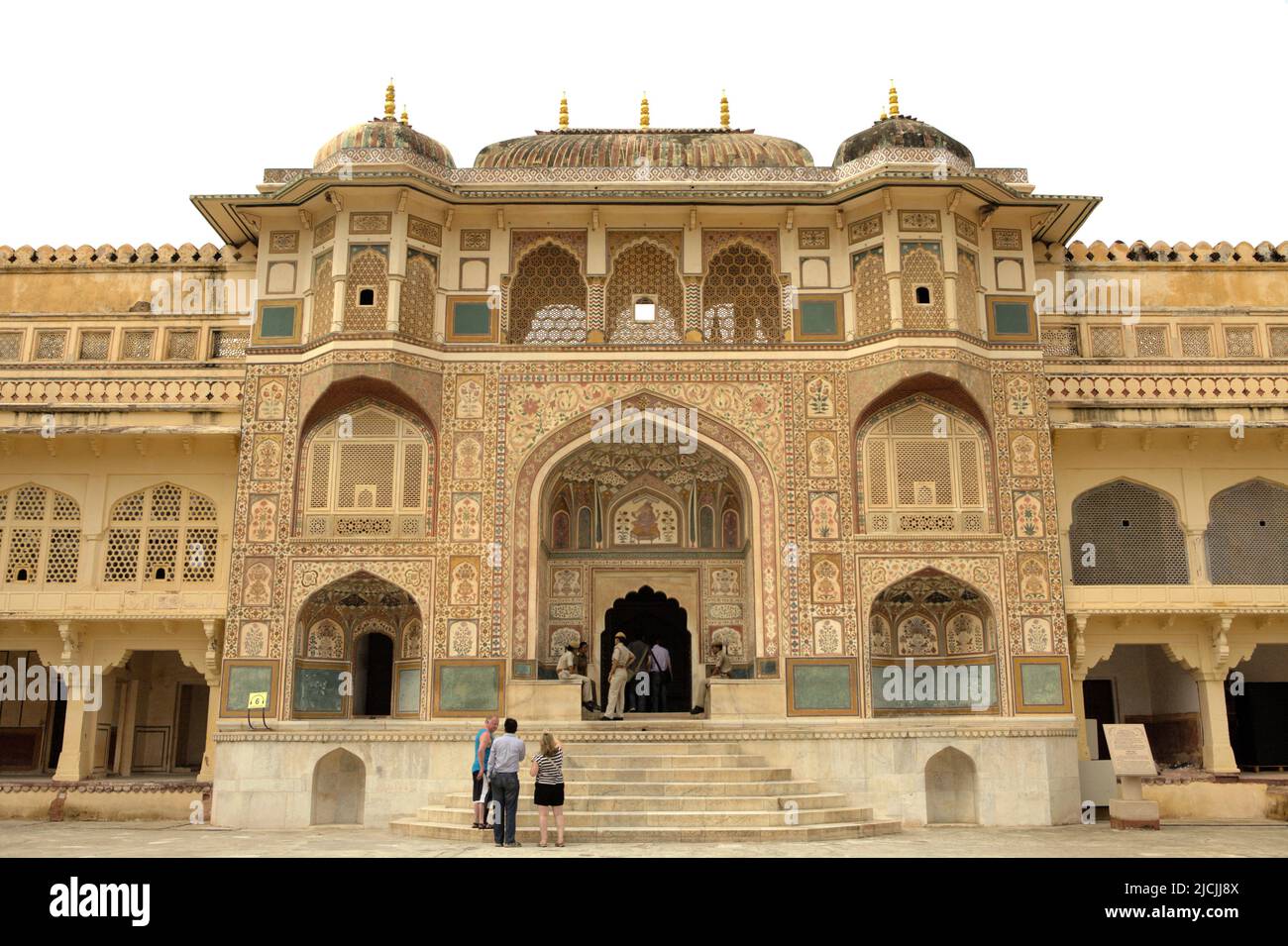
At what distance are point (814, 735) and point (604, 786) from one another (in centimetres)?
326

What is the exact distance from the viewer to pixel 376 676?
59.8 feet

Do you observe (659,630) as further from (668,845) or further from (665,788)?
(668,845)

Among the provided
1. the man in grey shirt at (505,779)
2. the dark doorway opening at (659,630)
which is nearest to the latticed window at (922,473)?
the dark doorway opening at (659,630)

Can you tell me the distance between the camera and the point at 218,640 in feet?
56.5

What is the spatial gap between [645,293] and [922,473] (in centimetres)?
484

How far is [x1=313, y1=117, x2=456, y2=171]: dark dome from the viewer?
17.3m

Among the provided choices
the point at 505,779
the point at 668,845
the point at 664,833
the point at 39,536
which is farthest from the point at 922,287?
the point at 39,536

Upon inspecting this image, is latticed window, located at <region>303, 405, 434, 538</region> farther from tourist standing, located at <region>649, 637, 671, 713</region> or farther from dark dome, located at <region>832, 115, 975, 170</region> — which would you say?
dark dome, located at <region>832, 115, 975, 170</region>

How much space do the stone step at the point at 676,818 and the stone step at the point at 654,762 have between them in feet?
3.79

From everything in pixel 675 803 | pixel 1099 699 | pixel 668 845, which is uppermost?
pixel 1099 699

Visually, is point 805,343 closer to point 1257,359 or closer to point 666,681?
point 666,681

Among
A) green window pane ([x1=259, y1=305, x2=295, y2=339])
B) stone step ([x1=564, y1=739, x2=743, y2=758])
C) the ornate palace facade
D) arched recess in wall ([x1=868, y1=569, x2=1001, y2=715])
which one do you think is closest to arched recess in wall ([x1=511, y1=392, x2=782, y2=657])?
the ornate palace facade

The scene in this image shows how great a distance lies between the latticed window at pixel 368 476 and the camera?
16625 mm

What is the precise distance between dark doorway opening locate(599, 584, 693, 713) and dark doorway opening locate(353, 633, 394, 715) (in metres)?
3.25
